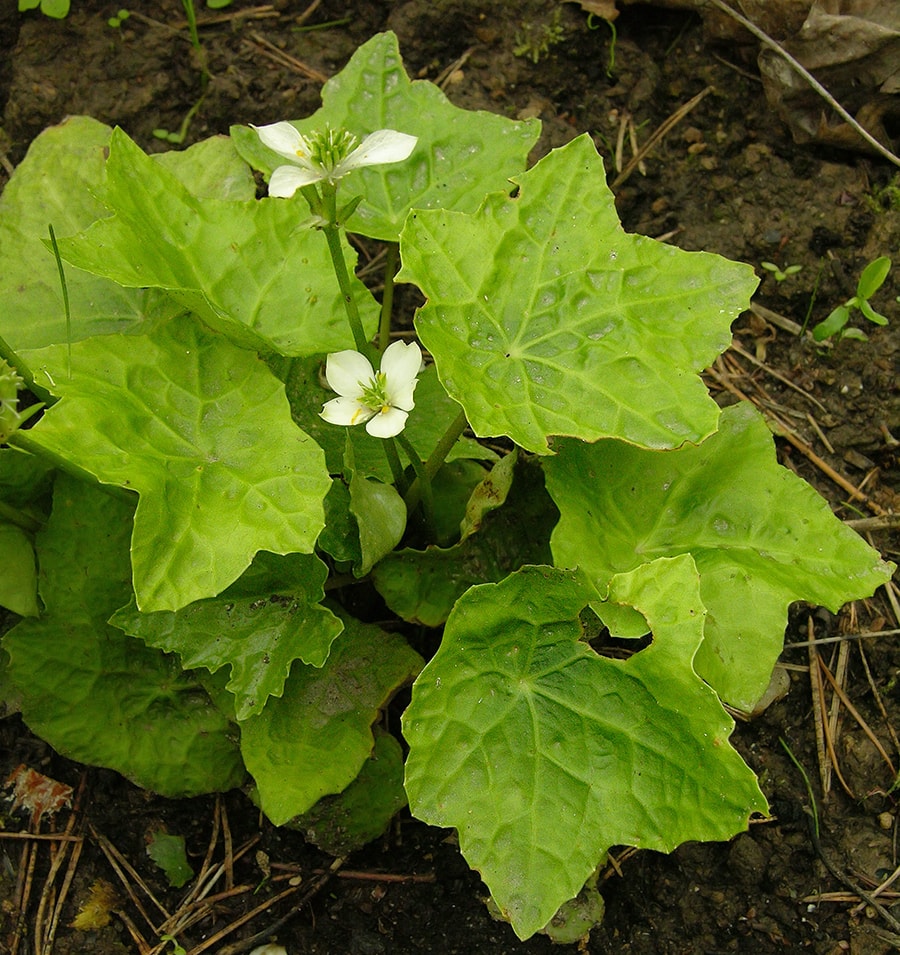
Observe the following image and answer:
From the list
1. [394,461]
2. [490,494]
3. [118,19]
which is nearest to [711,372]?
[490,494]

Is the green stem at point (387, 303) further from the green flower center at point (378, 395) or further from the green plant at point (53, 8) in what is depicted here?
the green plant at point (53, 8)

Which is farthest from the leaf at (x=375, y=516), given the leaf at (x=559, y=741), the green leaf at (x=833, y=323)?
the green leaf at (x=833, y=323)

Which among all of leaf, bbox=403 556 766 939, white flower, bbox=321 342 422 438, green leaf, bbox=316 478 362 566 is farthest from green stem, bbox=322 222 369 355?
leaf, bbox=403 556 766 939

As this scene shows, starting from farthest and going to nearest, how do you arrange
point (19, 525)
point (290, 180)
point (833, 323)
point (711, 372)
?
point (711, 372), point (833, 323), point (19, 525), point (290, 180)

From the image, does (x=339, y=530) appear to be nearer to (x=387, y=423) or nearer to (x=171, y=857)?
(x=387, y=423)

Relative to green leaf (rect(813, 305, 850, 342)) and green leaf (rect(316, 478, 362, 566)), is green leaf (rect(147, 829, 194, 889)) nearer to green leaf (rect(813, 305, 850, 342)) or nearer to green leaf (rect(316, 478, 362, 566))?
green leaf (rect(316, 478, 362, 566))
